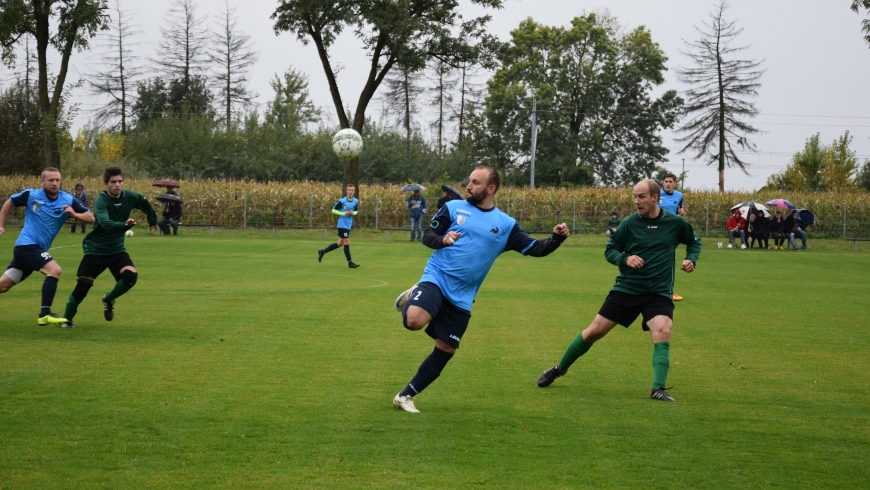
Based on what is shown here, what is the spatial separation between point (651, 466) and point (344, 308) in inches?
342

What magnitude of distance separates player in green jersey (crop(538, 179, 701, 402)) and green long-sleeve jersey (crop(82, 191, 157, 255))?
19.1 feet

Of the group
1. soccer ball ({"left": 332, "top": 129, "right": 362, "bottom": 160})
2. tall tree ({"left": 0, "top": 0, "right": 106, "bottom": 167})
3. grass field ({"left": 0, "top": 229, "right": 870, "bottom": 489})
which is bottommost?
grass field ({"left": 0, "top": 229, "right": 870, "bottom": 489})

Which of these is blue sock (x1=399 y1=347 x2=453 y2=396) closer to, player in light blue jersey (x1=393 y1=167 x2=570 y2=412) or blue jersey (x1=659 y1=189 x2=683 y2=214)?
player in light blue jersey (x1=393 y1=167 x2=570 y2=412)

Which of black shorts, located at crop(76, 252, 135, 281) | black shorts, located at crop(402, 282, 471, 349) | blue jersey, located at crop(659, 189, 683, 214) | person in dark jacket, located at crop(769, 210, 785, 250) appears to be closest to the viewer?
black shorts, located at crop(402, 282, 471, 349)

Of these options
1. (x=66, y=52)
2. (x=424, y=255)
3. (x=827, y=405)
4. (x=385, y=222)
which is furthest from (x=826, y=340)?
(x=66, y=52)

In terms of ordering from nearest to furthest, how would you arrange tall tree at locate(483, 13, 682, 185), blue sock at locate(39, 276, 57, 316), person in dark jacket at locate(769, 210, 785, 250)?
blue sock at locate(39, 276, 57, 316) < person in dark jacket at locate(769, 210, 785, 250) < tall tree at locate(483, 13, 682, 185)

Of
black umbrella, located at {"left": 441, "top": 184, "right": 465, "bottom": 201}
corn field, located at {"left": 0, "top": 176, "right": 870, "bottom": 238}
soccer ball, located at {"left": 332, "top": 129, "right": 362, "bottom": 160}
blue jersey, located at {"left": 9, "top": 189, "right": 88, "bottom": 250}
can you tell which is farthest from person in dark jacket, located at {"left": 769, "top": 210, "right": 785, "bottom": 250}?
blue jersey, located at {"left": 9, "top": 189, "right": 88, "bottom": 250}

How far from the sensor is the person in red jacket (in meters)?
34.8

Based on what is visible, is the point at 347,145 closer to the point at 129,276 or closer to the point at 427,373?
the point at 129,276

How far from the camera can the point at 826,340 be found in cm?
1132

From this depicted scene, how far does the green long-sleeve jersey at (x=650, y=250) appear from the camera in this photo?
7.70 metres

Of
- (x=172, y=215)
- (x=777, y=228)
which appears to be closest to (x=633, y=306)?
(x=777, y=228)

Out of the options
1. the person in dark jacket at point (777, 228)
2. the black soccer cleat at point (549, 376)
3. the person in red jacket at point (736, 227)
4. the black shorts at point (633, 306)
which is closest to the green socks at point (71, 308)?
Result: the black soccer cleat at point (549, 376)

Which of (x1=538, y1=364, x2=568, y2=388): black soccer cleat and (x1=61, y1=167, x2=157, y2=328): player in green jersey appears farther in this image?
(x1=61, y1=167, x2=157, y2=328): player in green jersey
